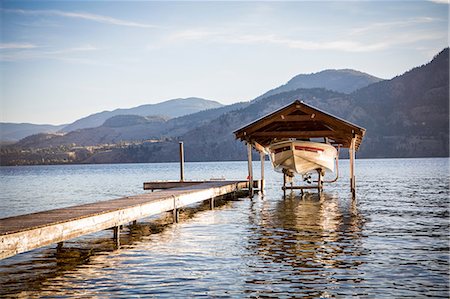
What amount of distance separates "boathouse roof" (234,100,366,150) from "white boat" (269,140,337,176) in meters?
0.69

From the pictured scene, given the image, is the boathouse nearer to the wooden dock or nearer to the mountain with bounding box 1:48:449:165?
the wooden dock

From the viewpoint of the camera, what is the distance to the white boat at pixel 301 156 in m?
28.4

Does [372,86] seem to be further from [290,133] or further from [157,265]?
[157,265]

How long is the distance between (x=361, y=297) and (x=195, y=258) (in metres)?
4.45

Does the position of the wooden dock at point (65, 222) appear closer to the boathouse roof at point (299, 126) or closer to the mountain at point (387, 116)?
the boathouse roof at point (299, 126)

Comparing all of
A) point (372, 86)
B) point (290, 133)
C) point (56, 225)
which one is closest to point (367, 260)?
point (56, 225)

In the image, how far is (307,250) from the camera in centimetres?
1411

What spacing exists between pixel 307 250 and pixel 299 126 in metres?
15.5

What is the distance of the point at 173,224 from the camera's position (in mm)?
20484

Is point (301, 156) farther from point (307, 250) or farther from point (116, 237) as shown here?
point (307, 250)

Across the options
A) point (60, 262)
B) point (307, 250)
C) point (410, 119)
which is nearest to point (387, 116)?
point (410, 119)

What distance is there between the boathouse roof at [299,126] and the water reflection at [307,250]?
3436 millimetres

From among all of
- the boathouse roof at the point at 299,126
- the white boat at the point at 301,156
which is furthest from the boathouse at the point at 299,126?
the white boat at the point at 301,156

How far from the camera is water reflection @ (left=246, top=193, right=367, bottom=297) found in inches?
428
